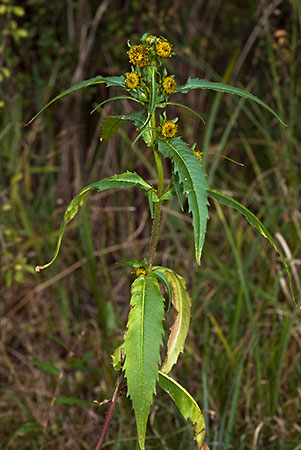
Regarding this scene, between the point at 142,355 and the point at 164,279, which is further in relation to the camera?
the point at 164,279

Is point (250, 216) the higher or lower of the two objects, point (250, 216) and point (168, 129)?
the lower

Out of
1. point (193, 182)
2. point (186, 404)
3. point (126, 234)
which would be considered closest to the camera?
point (193, 182)

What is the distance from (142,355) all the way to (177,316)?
0.17 meters

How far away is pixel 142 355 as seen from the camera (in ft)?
2.67

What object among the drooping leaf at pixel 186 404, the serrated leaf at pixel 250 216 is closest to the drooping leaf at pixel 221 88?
the serrated leaf at pixel 250 216

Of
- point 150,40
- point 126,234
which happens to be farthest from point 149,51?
point 126,234

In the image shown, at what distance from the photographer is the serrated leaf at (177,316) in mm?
962

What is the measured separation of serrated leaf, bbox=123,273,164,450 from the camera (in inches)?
32.2

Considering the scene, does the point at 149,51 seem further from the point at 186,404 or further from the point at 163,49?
the point at 186,404

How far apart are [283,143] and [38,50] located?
4.62ft

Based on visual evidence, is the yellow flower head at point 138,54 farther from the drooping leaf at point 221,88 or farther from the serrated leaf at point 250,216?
the serrated leaf at point 250,216

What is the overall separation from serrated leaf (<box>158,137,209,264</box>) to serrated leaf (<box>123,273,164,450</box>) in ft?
0.40

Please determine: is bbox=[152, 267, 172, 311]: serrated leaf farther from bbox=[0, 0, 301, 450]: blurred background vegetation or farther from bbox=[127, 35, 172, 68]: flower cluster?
bbox=[0, 0, 301, 450]: blurred background vegetation

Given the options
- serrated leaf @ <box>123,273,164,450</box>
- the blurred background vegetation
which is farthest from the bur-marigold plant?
the blurred background vegetation
